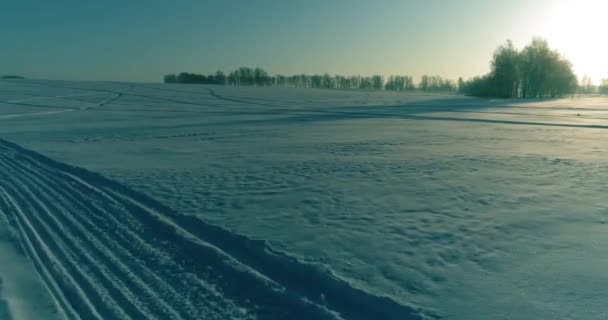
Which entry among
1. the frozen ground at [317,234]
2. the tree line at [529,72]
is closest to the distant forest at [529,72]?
the tree line at [529,72]

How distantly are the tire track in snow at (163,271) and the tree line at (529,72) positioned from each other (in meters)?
70.4

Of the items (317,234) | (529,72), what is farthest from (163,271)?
(529,72)

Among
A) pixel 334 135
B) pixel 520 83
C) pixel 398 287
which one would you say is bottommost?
pixel 398 287

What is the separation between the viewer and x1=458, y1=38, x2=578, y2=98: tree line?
63625mm

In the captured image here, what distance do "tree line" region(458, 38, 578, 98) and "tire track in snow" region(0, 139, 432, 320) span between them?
231 feet

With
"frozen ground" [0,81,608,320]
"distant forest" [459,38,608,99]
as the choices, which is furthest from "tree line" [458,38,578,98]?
"frozen ground" [0,81,608,320]

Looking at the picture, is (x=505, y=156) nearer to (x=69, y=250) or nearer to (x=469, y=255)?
(x=469, y=255)

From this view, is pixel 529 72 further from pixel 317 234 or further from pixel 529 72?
pixel 317 234

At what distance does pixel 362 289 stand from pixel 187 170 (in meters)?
6.24

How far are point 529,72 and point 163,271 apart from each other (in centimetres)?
7416

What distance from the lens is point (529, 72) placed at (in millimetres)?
63969

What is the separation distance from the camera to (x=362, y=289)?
354 centimetres

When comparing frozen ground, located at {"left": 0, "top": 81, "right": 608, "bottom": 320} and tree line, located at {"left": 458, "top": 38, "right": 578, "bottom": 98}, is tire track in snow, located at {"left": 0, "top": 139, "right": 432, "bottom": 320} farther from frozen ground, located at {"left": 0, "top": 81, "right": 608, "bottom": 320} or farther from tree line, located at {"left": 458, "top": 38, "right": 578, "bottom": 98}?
tree line, located at {"left": 458, "top": 38, "right": 578, "bottom": 98}

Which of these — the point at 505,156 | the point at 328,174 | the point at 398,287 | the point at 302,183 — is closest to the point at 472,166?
the point at 505,156
